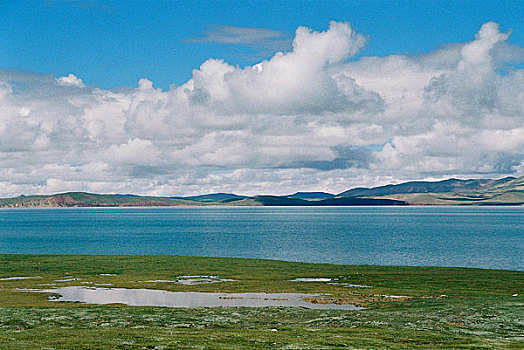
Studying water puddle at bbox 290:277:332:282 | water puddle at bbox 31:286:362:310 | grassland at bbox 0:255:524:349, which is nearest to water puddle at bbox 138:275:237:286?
grassland at bbox 0:255:524:349

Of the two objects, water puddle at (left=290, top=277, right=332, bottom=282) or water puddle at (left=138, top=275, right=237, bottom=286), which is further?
water puddle at (left=290, top=277, right=332, bottom=282)

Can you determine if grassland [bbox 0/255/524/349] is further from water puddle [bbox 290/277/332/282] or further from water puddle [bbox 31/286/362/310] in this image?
water puddle [bbox 31/286/362/310]

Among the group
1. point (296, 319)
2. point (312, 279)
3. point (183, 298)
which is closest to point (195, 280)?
point (183, 298)

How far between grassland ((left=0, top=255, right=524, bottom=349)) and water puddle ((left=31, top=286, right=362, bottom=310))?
325 centimetres

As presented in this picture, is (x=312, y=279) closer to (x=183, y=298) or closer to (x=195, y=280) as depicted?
(x=195, y=280)

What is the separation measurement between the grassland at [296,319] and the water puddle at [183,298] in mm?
3252

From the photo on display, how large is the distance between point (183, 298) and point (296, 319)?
78.1 ft

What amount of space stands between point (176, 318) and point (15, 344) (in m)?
16.7

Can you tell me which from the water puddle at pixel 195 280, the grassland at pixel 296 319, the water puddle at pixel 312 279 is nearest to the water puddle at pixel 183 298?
the grassland at pixel 296 319

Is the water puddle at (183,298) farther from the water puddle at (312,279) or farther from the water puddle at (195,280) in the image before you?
the water puddle at (312,279)

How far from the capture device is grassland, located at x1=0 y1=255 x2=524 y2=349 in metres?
31.1

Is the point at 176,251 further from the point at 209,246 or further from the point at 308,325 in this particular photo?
the point at 308,325

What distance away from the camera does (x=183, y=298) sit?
63.4m

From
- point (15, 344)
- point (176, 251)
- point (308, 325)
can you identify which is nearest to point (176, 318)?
point (308, 325)
